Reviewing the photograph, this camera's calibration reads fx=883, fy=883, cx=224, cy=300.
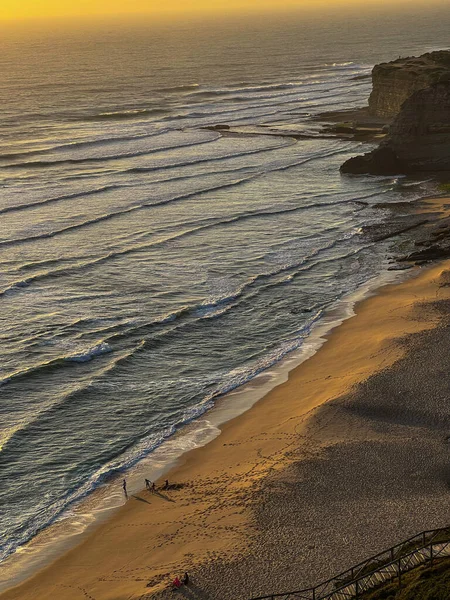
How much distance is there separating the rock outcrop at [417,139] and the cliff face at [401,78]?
14.0 m

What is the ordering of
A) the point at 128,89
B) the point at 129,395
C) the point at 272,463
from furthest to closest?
the point at 128,89 < the point at 129,395 < the point at 272,463

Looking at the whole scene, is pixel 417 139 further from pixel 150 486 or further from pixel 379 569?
pixel 379 569

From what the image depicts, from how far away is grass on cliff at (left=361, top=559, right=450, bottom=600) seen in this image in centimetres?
2112

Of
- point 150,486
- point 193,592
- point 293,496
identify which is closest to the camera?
point 193,592

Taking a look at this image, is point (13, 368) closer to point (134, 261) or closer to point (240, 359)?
point (240, 359)

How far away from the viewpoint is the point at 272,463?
3048cm

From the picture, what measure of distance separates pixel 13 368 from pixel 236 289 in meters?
14.1

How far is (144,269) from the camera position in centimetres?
5138

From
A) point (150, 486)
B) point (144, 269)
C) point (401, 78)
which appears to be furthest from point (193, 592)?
point (401, 78)

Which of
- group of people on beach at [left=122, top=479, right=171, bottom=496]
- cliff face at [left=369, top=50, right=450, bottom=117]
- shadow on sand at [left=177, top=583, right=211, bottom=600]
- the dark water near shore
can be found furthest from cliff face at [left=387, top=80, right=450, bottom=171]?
shadow on sand at [left=177, top=583, right=211, bottom=600]

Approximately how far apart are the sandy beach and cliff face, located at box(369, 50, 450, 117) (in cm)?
5408

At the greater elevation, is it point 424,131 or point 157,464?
point 424,131

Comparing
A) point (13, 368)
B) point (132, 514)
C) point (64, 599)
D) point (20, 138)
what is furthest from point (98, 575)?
point (20, 138)

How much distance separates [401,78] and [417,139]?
72.3 ft
